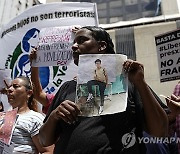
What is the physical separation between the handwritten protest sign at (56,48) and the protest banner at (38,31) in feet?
0.85

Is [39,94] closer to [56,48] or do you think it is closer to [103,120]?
[56,48]

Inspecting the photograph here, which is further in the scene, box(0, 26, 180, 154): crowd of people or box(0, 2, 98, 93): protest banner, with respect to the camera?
box(0, 2, 98, 93): protest banner

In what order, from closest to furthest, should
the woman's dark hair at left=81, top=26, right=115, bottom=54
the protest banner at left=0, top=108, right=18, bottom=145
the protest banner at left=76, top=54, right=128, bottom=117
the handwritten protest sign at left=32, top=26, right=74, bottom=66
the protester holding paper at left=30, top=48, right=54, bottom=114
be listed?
the protest banner at left=76, top=54, right=128, bottom=117 → the woman's dark hair at left=81, top=26, right=115, bottom=54 → the protest banner at left=0, top=108, right=18, bottom=145 → the protester holding paper at left=30, top=48, right=54, bottom=114 → the handwritten protest sign at left=32, top=26, right=74, bottom=66

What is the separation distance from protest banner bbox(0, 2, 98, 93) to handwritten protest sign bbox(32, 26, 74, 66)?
26 centimetres

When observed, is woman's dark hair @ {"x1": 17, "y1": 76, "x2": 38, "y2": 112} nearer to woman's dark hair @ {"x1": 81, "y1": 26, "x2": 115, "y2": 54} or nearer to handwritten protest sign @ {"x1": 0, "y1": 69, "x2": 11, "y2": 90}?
handwritten protest sign @ {"x1": 0, "y1": 69, "x2": 11, "y2": 90}

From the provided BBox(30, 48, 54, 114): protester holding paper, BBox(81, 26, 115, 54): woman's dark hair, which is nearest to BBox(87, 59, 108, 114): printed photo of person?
BBox(81, 26, 115, 54): woman's dark hair

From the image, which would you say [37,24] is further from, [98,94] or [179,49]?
[98,94]

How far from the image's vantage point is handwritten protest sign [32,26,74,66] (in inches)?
107

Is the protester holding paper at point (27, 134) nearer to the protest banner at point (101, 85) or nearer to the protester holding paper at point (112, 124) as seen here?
the protester holding paper at point (112, 124)

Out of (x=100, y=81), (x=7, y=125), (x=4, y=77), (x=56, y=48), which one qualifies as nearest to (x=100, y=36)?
(x=100, y=81)

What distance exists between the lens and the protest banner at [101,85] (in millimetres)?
1234

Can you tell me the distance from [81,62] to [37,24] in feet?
7.18

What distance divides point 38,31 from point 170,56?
1.31 metres

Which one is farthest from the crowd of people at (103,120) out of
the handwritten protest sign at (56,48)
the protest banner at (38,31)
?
the protest banner at (38,31)
